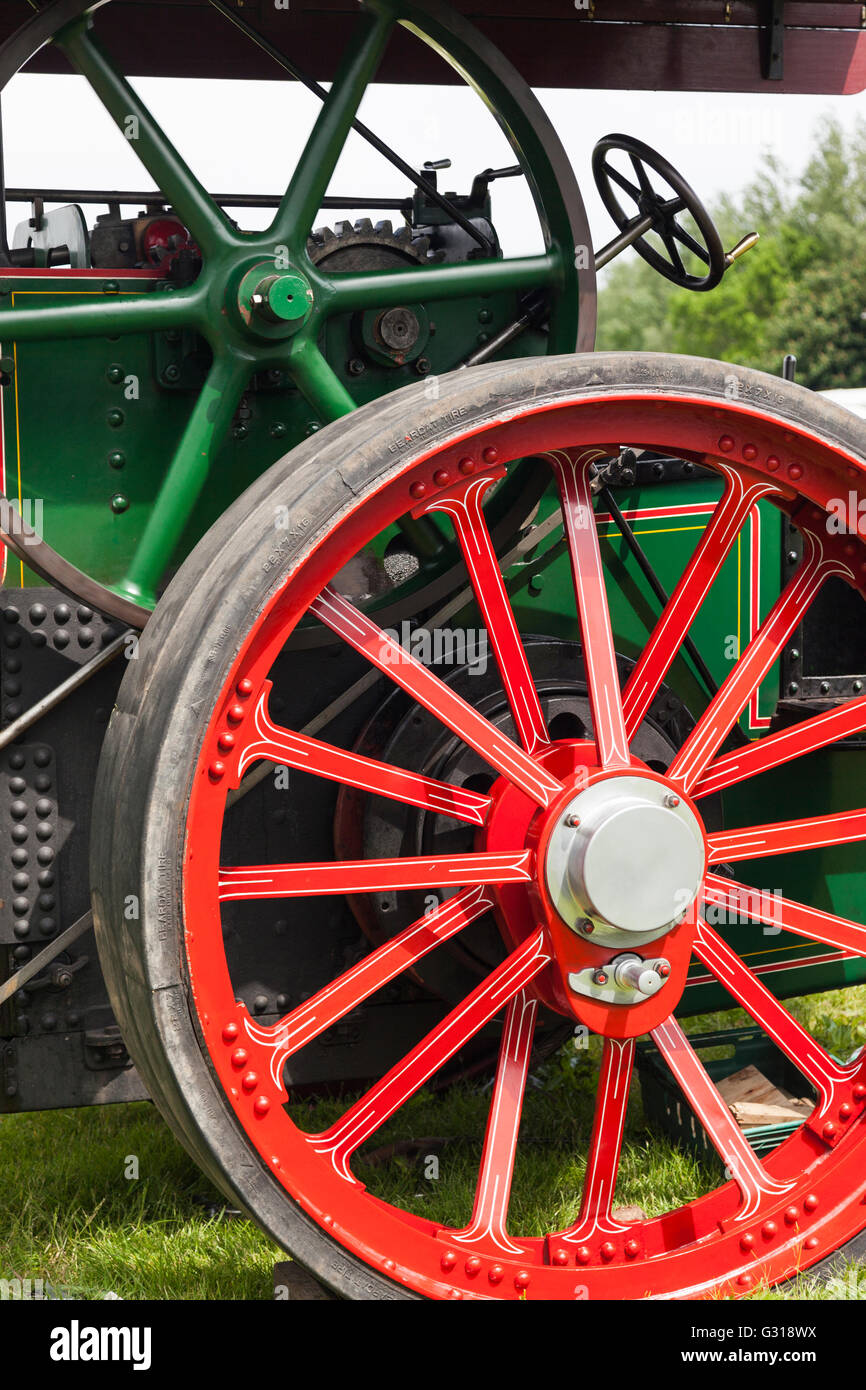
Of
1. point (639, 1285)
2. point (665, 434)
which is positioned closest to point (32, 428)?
point (665, 434)

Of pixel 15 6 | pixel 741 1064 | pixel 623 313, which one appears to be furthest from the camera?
pixel 623 313

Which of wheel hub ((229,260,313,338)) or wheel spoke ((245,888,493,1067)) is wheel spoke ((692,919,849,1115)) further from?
wheel hub ((229,260,313,338))

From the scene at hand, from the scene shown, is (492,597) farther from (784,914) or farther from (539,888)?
(784,914)

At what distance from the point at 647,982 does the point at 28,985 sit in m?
1.17

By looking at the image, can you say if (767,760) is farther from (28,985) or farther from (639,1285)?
(28,985)

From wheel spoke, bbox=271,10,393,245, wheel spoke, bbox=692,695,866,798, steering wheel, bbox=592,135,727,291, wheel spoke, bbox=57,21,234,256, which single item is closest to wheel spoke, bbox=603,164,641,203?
steering wheel, bbox=592,135,727,291

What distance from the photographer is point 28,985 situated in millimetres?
2654

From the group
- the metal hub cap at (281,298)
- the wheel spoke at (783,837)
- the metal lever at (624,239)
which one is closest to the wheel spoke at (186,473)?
the metal hub cap at (281,298)

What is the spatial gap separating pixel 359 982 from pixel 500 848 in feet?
1.25

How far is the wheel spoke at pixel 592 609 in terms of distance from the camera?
2352 mm

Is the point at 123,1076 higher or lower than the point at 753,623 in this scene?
lower

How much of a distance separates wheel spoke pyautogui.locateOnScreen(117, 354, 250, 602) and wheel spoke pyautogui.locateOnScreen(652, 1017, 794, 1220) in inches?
49.5

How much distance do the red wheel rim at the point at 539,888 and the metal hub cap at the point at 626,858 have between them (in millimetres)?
32

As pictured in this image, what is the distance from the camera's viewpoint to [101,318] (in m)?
2.60
